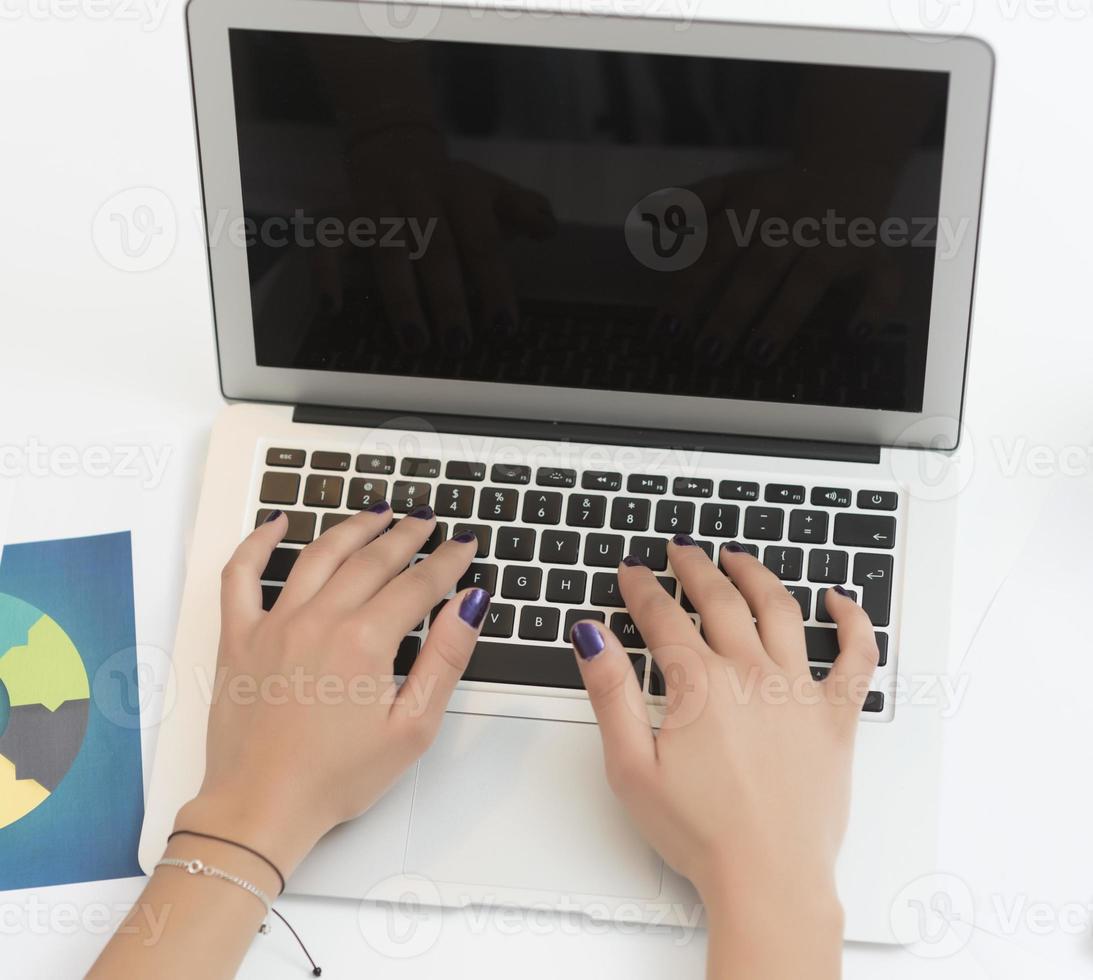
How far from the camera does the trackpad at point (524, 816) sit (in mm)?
685

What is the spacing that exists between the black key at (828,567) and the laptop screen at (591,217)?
103 mm

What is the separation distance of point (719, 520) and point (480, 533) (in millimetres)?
164

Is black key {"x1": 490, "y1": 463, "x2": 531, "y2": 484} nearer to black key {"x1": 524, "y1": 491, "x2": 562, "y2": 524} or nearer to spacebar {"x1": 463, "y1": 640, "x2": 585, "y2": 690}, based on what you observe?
black key {"x1": 524, "y1": 491, "x2": 562, "y2": 524}

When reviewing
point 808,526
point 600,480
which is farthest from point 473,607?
point 808,526

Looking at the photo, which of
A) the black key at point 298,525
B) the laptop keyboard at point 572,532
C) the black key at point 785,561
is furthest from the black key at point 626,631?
the black key at point 298,525

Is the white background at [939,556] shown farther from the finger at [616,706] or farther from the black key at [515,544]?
the black key at [515,544]

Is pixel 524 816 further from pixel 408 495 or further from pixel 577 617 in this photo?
pixel 408 495

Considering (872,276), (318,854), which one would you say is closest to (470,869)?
(318,854)

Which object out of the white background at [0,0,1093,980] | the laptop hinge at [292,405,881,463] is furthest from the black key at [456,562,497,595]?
the white background at [0,0,1093,980]

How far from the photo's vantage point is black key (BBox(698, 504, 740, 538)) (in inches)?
29.9

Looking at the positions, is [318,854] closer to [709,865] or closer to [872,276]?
[709,865]

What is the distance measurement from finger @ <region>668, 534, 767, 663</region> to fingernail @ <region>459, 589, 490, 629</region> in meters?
0.13

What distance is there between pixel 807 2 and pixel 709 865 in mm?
723

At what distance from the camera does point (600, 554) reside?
746 millimetres
